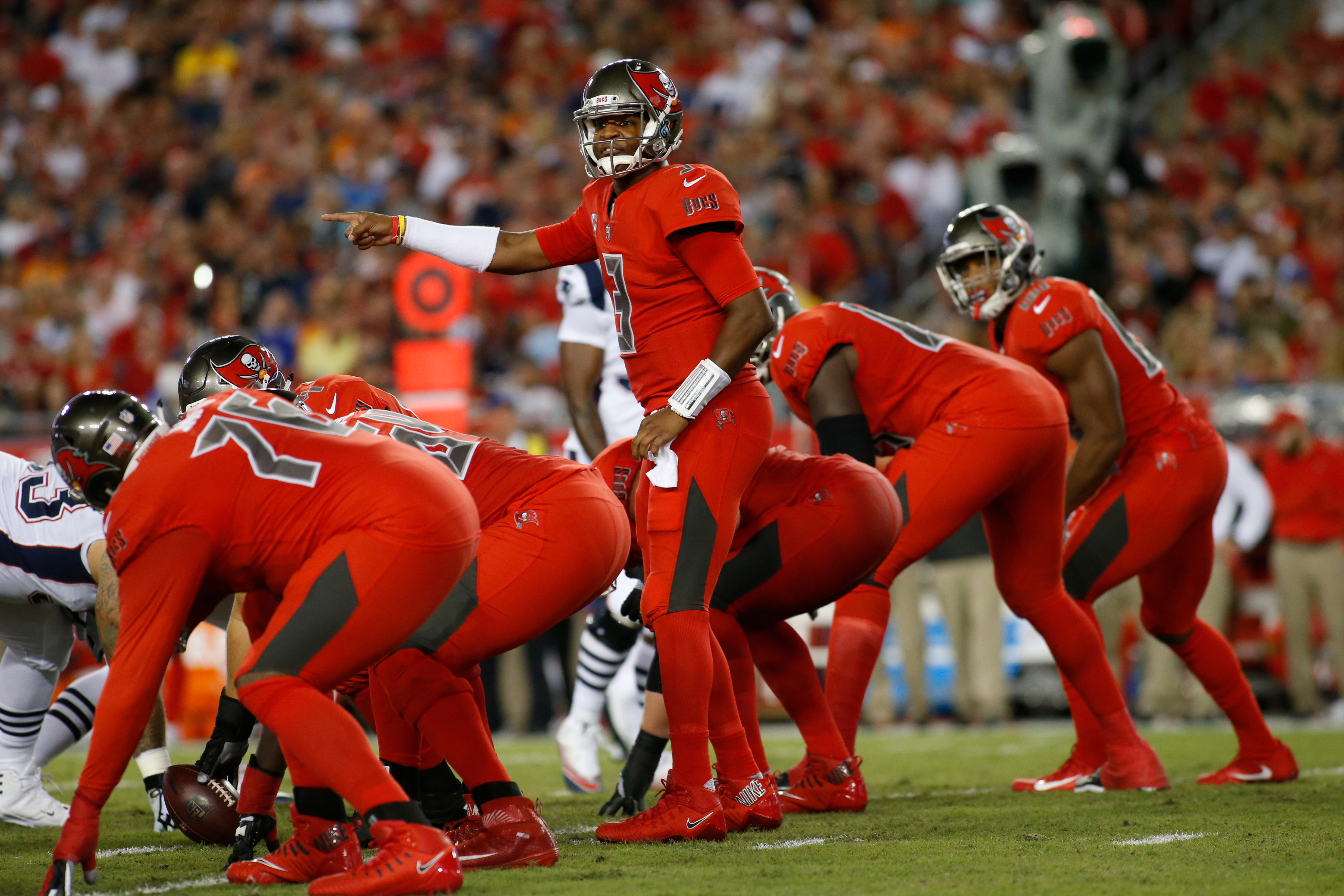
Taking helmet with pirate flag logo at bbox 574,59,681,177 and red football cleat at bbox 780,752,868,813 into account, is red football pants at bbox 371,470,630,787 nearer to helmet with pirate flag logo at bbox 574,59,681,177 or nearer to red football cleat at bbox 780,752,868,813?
helmet with pirate flag logo at bbox 574,59,681,177

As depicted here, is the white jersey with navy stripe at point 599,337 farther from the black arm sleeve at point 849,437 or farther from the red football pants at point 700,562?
the red football pants at point 700,562

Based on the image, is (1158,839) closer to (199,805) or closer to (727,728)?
(727,728)

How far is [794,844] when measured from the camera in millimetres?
4305

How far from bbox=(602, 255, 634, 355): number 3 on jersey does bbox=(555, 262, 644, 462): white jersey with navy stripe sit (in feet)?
8.09

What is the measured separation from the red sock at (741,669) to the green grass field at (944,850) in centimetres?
30

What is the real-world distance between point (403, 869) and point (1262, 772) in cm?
379

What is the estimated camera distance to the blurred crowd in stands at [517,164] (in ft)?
39.6

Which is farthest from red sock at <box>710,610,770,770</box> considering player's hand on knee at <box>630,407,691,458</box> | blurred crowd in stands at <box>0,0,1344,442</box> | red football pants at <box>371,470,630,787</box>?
blurred crowd in stands at <box>0,0,1344,442</box>

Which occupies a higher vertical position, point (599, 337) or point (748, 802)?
point (599, 337)

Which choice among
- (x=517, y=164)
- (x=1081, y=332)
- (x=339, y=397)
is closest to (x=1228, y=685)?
(x=1081, y=332)

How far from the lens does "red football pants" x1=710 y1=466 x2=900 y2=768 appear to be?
4688mm

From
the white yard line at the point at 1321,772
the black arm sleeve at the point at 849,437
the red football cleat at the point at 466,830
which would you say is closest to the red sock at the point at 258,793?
the red football cleat at the point at 466,830

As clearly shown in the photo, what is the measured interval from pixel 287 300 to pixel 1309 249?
8.46 meters

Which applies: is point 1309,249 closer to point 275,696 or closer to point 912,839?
point 912,839
